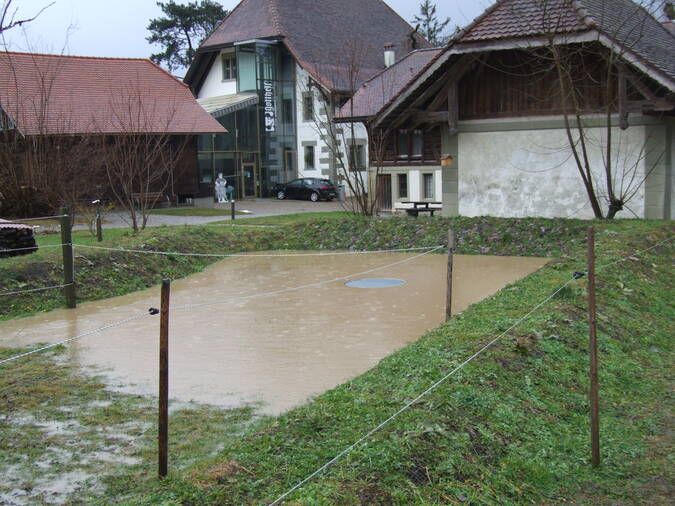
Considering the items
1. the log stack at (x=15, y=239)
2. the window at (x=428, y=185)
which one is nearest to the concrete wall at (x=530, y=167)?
the window at (x=428, y=185)

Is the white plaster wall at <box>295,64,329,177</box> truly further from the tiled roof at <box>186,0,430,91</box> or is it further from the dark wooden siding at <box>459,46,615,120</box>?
the dark wooden siding at <box>459,46,615,120</box>

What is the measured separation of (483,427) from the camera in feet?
19.9

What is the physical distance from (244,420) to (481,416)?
86.8 inches

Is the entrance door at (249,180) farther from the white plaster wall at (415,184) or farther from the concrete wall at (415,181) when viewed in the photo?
the white plaster wall at (415,184)

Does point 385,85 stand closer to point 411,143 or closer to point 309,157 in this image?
point 411,143

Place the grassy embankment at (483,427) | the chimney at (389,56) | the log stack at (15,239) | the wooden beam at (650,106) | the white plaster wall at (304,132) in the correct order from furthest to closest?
the chimney at (389,56), the white plaster wall at (304,132), the wooden beam at (650,106), the log stack at (15,239), the grassy embankment at (483,427)

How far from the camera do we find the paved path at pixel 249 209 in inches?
1136

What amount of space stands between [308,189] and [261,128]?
16.6ft

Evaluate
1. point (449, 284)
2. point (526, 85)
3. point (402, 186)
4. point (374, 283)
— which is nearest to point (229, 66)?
point (402, 186)

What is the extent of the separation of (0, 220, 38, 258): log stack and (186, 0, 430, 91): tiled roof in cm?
2617

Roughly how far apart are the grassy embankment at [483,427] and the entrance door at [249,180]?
3534 cm

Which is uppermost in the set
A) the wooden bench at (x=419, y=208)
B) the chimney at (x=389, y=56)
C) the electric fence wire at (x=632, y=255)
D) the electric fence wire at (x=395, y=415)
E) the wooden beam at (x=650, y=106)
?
the chimney at (x=389, y=56)

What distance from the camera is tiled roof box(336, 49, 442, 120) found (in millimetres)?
36000

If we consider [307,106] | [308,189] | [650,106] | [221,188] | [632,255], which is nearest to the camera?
[632,255]
